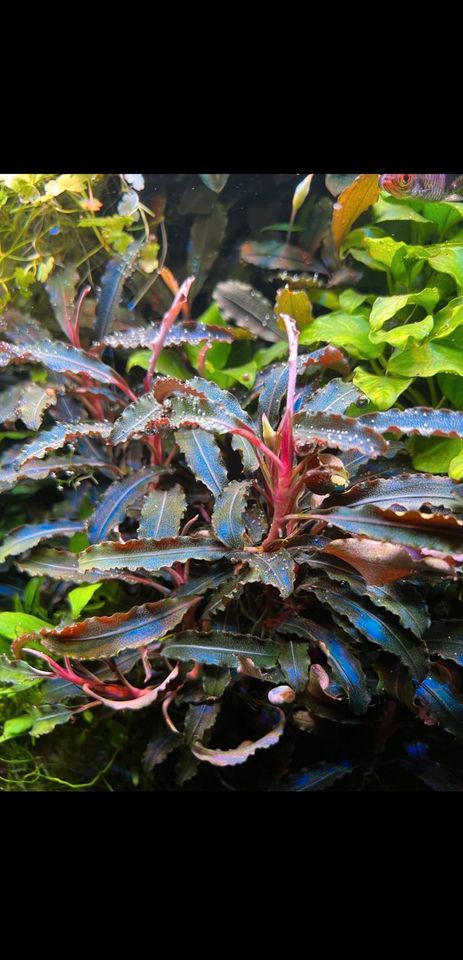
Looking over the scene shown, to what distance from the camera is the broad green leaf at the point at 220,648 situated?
104cm

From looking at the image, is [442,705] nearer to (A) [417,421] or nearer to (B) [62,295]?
(A) [417,421]

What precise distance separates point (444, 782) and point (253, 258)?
1.15 meters

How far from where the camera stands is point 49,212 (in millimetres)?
1457

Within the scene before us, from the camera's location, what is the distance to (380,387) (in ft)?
4.21

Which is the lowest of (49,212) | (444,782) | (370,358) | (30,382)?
(444,782)

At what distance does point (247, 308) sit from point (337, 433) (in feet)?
1.80

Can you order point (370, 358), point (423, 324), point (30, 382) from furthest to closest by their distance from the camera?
point (30, 382) < point (370, 358) < point (423, 324)

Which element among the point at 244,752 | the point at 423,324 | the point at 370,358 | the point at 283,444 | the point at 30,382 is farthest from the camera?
the point at 30,382

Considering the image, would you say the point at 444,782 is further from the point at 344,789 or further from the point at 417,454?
the point at 417,454

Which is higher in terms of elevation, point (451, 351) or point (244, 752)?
point (451, 351)

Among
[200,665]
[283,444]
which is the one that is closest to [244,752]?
[200,665]

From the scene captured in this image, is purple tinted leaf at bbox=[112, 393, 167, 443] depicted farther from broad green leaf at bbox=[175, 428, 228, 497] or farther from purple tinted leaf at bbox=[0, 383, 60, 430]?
purple tinted leaf at bbox=[0, 383, 60, 430]

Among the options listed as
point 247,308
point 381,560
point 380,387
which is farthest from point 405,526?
point 247,308

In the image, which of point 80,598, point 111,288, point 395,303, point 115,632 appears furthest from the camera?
point 111,288
